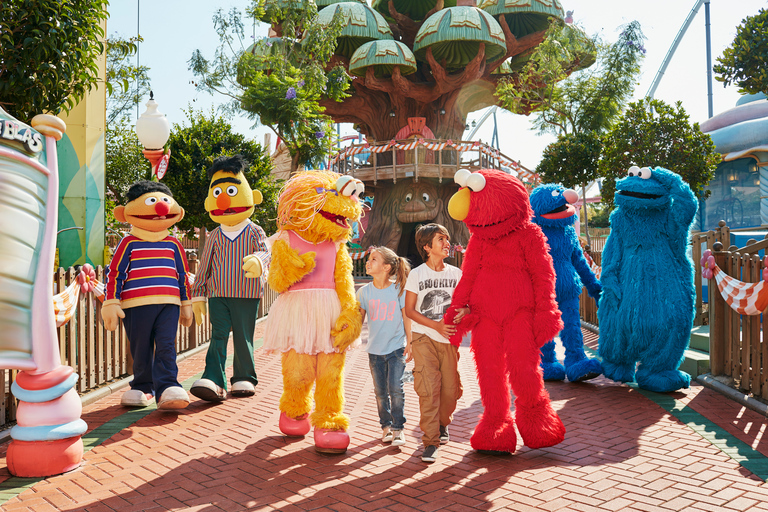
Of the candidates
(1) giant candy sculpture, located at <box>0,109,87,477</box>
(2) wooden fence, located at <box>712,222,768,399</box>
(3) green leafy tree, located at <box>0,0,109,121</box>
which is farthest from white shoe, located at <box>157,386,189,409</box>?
(2) wooden fence, located at <box>712,222,768,399</box>

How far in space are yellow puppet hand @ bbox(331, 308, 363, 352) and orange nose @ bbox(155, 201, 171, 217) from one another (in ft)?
6.39

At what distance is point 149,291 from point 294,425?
175cm

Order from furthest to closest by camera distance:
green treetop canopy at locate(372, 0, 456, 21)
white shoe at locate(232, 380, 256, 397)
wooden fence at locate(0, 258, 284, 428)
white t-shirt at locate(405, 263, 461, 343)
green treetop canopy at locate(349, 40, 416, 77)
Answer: green treetop canopy at locate(372, 0, 456, 21), green treetop canopy at locate(349, 40, 416, 77), white shoe at locate(232, 380, 256, 397), wooden fence at locate(0, 258, 284, 428), white t-shirt at locate(405, 263, 461, 343)

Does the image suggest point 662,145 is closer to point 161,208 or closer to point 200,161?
point 200,161

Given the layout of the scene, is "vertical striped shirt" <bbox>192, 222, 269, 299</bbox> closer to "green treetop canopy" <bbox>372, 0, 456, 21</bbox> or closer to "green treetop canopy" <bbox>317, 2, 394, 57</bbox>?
"green treetop canopy" <bbox>317, 2, 394, 57</bbox>

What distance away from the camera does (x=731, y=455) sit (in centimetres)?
371

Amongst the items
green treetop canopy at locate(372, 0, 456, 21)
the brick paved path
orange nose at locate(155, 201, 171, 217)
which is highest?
green treetop canopy at locate(372, 0, 456, 21)

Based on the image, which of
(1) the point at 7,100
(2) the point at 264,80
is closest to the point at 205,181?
(2) the point at 264,80

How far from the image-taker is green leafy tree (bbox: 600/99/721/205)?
12.1m

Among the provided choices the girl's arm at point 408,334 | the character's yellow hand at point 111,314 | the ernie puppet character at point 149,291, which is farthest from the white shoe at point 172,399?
the girl's arm at point 408,334

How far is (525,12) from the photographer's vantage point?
22.1 metres

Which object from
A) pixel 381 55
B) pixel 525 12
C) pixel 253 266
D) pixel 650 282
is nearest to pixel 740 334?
pixel 650 282

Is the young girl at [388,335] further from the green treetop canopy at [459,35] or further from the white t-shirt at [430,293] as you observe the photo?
the green treetop canopy at [459,35]

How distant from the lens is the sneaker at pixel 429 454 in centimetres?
366
